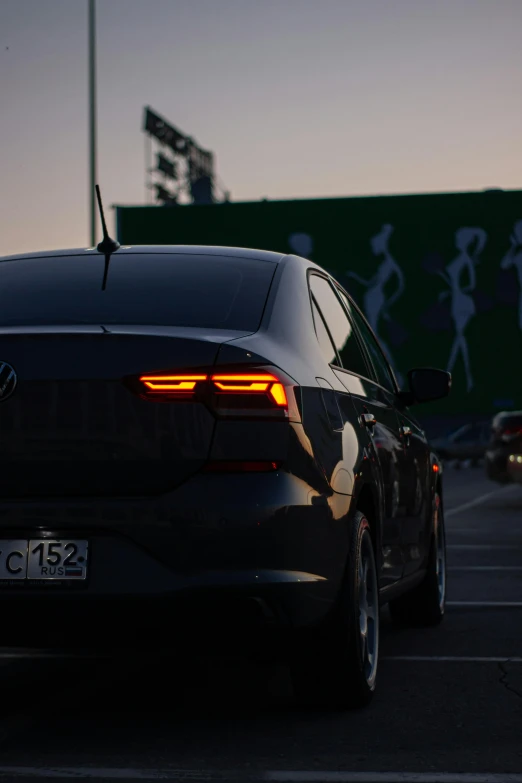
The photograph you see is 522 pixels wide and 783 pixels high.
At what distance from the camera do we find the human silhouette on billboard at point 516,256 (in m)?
53.2

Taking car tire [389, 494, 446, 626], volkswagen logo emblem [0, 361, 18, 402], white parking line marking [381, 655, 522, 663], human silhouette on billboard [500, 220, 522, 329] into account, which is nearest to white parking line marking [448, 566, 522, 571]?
car tire [389, 494, 446, 626]

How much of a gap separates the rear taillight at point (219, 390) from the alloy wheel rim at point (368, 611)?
958 mm

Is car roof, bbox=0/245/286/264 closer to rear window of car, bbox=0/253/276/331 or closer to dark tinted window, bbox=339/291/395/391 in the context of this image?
rear window of car, bbox=0/253/276/331

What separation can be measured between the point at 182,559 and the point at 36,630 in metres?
0.53

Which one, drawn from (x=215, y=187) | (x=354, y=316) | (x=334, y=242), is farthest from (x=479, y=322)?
(x=354, y=316)

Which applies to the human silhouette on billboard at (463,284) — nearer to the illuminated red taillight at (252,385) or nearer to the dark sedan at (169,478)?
the dark sedan at (169,478)

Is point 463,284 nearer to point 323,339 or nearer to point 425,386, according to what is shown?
point 425,386

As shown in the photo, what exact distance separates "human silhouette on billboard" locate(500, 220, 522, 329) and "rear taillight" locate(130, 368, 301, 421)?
50057 mm

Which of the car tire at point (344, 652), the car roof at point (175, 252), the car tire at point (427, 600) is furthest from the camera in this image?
the car tire at point (427, 600)

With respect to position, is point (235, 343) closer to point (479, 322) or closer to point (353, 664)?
point (353, 664)

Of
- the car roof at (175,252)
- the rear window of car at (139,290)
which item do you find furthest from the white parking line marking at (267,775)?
the car roof at (175,252)

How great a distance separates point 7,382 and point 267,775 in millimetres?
1439

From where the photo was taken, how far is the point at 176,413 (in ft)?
14.4

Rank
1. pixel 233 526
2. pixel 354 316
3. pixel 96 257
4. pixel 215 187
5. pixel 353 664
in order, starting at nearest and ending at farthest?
pixel 233 526, pixel 353 664, pixel 96 257, pixel 354 316, pixel 215 187
